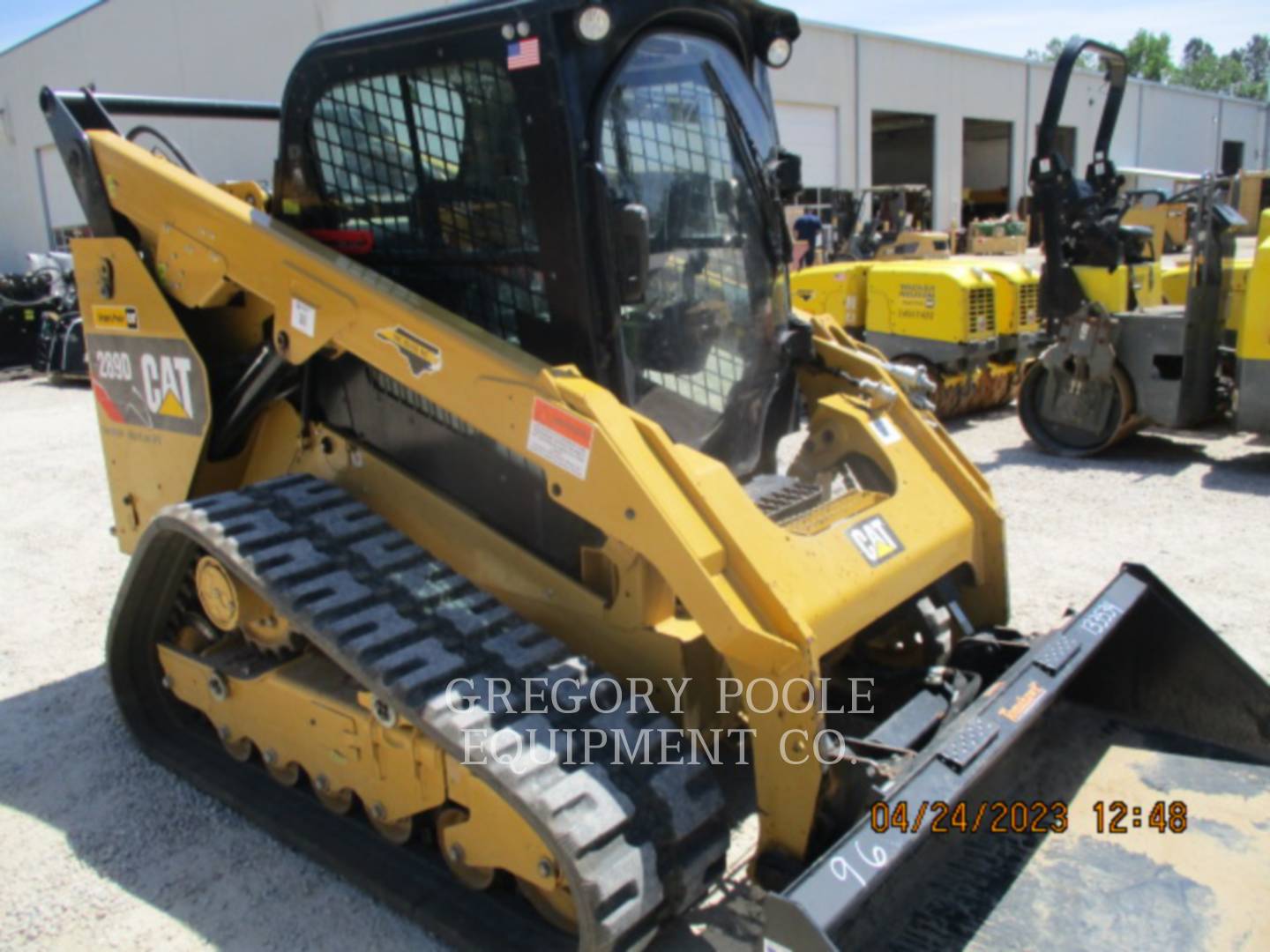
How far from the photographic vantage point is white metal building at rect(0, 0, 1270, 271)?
19016 millimetres

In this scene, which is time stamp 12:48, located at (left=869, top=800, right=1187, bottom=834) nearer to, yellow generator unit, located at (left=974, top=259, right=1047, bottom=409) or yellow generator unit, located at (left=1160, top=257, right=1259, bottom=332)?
yellow generator unit, located at (left=1160, top=257, right=1259, bottom=332)

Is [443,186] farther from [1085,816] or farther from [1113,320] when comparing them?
[1113,320]

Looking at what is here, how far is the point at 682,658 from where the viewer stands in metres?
2.66

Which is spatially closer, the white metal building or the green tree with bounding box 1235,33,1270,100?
the white metal building

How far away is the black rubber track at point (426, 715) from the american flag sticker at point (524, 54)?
4.43 ft

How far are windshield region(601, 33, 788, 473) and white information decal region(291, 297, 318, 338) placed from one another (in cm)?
91

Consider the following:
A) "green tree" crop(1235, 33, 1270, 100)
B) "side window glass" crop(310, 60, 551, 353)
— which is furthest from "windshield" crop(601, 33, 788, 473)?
"green tree" crop(1235, 33, 1270, 100)

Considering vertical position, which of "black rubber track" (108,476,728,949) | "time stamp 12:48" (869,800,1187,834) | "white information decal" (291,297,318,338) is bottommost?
"time stamp 12:48" (869,800,1187,834)

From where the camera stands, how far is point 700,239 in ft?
9.86

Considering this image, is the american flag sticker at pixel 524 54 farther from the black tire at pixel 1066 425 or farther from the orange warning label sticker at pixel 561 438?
the black tire at pixel 1066 425

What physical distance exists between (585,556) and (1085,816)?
1.53m

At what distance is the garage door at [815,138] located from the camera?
26.0m

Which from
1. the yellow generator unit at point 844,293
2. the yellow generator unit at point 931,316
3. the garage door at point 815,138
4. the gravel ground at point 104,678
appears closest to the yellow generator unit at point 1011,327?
the yellow generator unit at point 931,316

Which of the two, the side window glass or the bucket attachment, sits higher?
the side window glass
